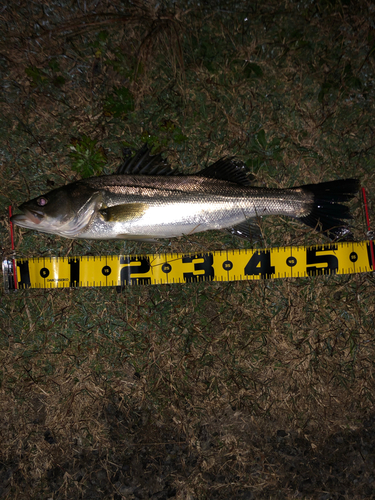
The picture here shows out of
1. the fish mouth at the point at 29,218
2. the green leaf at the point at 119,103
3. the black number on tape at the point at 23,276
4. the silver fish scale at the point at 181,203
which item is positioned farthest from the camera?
the green leaf at the point at 119,103

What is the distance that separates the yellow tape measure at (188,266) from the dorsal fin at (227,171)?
2.97 ft

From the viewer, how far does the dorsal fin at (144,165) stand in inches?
146

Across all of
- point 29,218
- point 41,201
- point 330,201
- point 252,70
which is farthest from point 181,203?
point 252,70

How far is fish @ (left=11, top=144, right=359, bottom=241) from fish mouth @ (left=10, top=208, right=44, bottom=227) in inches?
0.4

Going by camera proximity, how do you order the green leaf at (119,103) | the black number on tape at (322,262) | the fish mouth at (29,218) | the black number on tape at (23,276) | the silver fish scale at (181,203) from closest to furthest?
the fish mouth at (29,218), the silver fish scale at (181,203), the black number on tape at (322,262), the black number on tape at (23,276), the green leaf at (119,103)

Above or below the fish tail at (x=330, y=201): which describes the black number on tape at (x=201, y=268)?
below

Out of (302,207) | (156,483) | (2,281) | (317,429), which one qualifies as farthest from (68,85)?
(317,429)

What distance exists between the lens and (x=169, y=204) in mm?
3605

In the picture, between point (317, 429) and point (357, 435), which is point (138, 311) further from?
point (357, 435)

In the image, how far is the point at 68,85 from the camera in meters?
4.16

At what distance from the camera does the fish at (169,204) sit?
11.6 feet

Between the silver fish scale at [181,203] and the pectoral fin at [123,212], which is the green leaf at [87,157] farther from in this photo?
the pectoral fin at [123,212]

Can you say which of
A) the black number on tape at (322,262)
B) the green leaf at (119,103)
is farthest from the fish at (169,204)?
the green leaf at (119,103)

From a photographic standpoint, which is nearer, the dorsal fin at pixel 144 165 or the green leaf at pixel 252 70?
the dorsal fin at pixel 144 165
